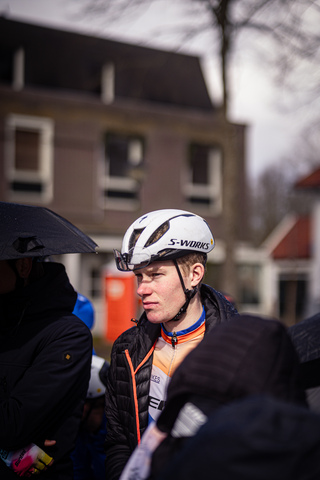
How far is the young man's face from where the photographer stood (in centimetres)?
214

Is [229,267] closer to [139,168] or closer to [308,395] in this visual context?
[139,168]

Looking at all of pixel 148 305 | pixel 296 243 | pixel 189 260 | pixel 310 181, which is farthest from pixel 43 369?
pixel 296 243

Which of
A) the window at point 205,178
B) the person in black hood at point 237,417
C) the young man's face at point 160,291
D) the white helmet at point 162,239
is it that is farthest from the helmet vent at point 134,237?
the window at point 205,178

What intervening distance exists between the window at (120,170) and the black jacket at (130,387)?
1536 cm

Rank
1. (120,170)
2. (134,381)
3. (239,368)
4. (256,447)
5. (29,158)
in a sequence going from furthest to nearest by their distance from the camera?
(120,170) < (29,158) < (134,381) < (239,368) < (256,447)

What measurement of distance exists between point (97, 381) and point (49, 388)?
3.67ft

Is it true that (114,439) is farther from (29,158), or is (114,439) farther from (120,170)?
(120,170)

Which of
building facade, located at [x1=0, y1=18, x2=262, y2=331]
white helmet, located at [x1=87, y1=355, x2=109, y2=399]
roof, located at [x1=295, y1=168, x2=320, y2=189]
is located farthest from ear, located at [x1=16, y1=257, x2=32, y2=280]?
roof, located at [x1=295, y1=168, x2=320, y2=189]

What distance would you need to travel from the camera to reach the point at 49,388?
2.00 metres

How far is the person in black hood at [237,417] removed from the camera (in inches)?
36.3

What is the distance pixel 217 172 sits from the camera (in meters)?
19.2

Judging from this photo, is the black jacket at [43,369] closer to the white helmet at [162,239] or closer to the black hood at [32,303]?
the black hood at [32,303]

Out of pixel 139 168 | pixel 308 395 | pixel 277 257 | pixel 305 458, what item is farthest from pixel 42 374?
pixel 277 257

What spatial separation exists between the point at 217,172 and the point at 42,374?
17665mm
